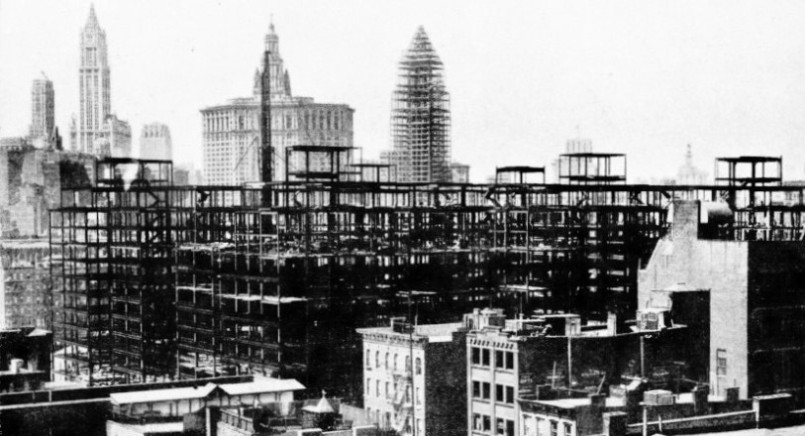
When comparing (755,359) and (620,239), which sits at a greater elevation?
(620,239)

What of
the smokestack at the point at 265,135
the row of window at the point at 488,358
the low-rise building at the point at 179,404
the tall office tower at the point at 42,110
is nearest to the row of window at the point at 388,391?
the row of window at the point at 488,358

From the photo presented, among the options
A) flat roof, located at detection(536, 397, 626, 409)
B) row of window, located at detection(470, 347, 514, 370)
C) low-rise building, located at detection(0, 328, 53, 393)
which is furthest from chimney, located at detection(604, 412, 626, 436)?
low-rise building, located at detection(0, 328, 53, 393)

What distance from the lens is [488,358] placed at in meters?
73.3

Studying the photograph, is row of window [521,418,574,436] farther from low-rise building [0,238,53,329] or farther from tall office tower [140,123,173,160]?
tall office tower [140,123,173,160]

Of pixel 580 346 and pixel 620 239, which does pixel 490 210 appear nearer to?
pixel 620 239

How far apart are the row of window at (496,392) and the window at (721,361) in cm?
1927

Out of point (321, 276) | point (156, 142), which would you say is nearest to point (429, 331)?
point (321, 276)

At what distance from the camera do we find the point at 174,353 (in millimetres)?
92875

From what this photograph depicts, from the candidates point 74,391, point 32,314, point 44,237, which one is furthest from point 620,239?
point 44,237

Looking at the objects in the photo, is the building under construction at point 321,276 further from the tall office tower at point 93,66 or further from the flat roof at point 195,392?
the tall office tower at point 93,66

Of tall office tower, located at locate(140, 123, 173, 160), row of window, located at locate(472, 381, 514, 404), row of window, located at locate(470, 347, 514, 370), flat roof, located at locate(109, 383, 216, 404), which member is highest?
tall office tower, located at locate(140, 123, 173, 160)

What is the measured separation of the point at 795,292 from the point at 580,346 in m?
21.1

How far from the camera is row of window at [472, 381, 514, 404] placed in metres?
71.4

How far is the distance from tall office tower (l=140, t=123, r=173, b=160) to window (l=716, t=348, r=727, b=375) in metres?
118
